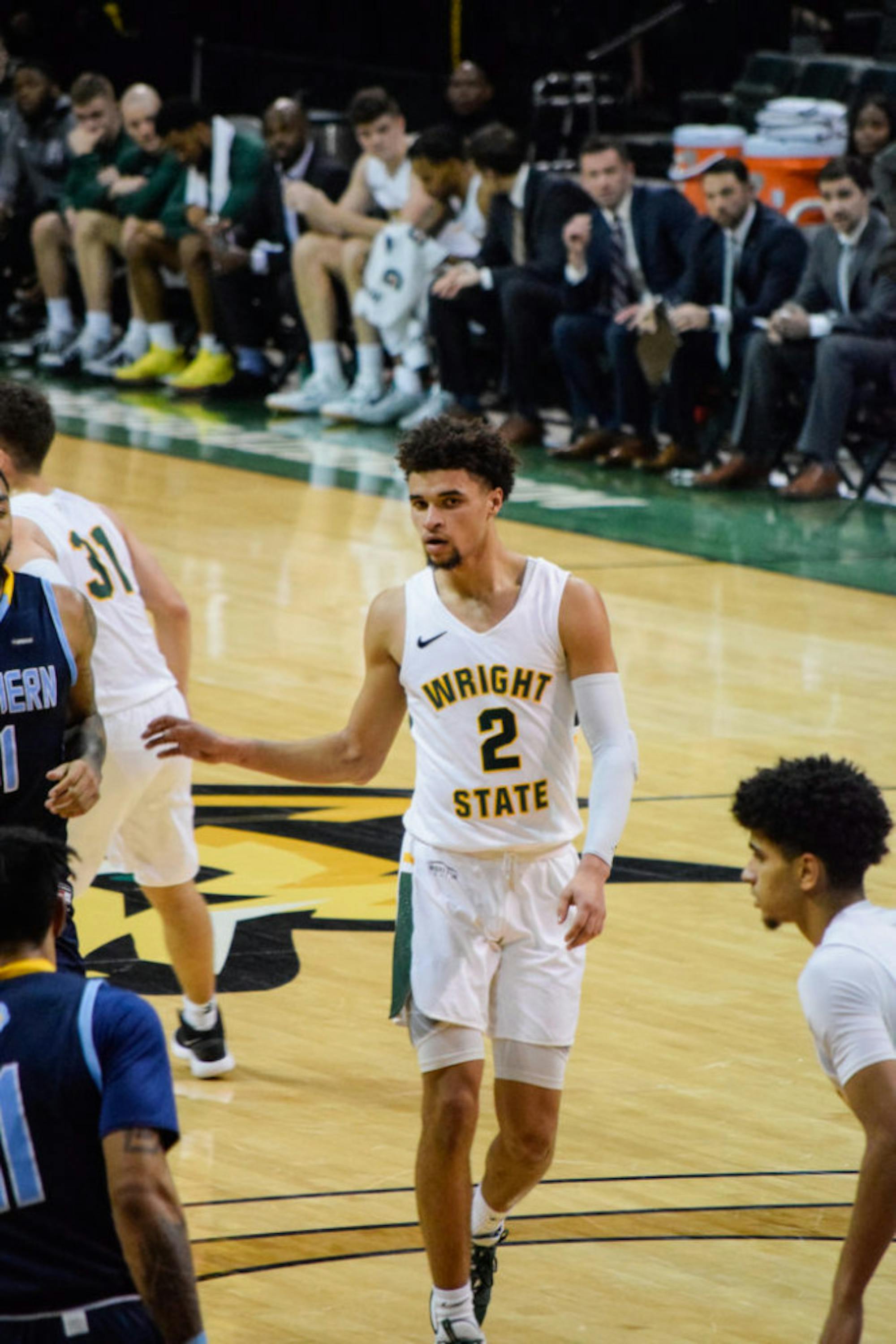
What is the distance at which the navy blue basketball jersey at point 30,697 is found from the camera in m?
4.09

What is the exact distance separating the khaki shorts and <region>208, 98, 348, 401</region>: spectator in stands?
11.5m

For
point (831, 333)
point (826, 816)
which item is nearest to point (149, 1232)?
point (826, 816)

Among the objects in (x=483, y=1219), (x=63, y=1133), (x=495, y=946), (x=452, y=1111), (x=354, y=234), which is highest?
(x=63, y=1133)

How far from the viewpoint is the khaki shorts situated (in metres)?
4.24

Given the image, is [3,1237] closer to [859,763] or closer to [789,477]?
[859,763]

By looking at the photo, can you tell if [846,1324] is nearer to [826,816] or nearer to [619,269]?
[826,816]

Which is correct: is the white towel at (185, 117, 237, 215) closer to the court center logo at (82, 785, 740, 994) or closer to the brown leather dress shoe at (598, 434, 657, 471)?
the brown leather dress shoe at (598, 434, 657, 471)

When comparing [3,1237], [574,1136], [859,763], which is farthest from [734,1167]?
[859,763]

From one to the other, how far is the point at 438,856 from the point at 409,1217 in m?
0.83

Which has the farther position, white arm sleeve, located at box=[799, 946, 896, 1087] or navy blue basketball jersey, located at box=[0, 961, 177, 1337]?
white arm sleeve, located at box=[799, 946, 896, 1087]

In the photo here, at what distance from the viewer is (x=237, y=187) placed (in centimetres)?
1577

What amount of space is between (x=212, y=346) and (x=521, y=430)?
3.14 metres

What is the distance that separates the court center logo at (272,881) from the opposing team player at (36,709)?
1.90 meters

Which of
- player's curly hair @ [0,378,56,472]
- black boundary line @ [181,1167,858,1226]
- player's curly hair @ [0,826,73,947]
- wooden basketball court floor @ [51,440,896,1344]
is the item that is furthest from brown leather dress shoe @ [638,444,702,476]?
player's curly hair @ [0,826,73,947]
